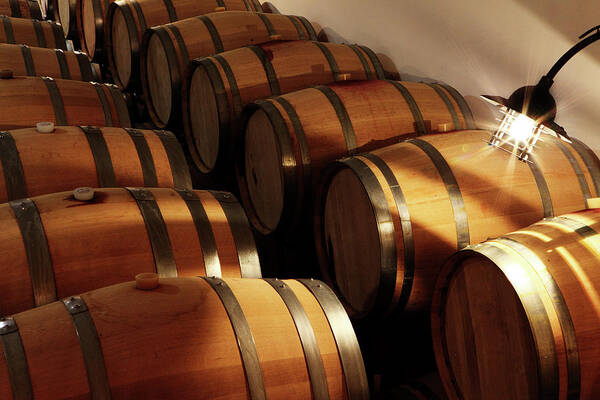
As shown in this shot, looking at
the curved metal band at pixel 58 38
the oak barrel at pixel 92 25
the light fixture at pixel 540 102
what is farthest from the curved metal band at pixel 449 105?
the oak barrel at pixel 92 25

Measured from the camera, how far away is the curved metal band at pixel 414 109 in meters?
3.39

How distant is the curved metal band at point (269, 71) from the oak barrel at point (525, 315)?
6.10ft

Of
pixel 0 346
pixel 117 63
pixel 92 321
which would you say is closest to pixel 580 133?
pixel 92 321

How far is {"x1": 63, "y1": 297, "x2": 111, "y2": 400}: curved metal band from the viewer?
1.62 metres

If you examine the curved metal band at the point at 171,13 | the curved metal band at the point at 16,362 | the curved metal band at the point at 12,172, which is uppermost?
the curved metal band at the point at 171,13

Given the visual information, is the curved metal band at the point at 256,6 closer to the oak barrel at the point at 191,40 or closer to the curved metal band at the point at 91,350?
the oak barrel at the point at 191,40

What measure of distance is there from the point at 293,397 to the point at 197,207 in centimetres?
101

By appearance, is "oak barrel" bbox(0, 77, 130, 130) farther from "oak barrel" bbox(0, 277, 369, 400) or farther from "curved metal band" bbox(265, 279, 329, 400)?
"curved metal band" bbox(265, 279, 329, 400)

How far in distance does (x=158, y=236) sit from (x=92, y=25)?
14.0ft

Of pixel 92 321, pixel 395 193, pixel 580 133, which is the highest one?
pixel 580 133

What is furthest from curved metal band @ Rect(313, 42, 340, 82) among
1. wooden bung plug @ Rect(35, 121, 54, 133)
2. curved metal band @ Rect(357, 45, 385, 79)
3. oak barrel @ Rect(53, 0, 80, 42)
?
oak barrel @ Rect(53, 0, 80, 42)

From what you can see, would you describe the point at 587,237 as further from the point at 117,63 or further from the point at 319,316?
the point at 117,63

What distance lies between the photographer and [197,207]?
8.46 ft

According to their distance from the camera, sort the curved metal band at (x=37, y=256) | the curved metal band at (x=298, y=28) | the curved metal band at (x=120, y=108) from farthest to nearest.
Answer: the curved metal band at (x=298, y=28)
the curved metal band at (x=120, y=108)
the curved metal band at (x=37, y=256)
